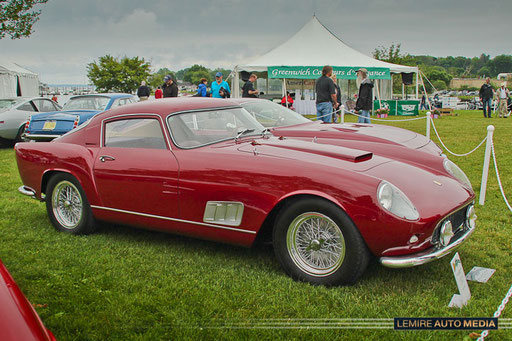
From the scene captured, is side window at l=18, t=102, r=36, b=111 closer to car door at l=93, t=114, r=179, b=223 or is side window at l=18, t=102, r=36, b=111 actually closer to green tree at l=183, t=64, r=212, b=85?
car door at l=93, t=114, r=179, b=223

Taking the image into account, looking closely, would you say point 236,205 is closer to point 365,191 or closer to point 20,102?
point 365,191

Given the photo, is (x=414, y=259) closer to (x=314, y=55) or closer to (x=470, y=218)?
(x=470, y=218)

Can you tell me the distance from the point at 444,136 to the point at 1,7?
16.8 metres

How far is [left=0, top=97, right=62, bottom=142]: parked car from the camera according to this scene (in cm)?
1180

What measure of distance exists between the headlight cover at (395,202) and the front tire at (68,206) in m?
2.89

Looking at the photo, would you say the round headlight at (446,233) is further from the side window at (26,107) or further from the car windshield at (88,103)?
the side window at (26,107)

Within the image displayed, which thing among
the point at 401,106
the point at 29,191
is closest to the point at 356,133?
the point at 29,191

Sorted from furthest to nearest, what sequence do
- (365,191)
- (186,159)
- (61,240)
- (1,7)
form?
1. (1,7)
2. (61,240)
3. (186,159)
4. (365,191)

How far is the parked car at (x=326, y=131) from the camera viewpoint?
19.4 ft

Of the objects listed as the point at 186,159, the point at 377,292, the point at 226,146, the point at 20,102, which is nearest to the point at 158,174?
the point at 186,159

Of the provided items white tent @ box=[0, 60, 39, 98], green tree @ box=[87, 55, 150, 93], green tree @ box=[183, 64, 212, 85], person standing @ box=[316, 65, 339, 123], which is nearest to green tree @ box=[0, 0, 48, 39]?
white tent @ box=[0, 60, 39, 98]

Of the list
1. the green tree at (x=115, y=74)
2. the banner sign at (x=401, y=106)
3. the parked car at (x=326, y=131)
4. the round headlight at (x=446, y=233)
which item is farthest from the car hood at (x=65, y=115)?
the green tree at (x=115, y=74)

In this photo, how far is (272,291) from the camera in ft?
10.9

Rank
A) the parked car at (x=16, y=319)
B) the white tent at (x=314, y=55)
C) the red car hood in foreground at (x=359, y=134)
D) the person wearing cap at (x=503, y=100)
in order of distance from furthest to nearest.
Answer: the white tent at (x=314, y=55) < the person wearing cap at (x=503, y=100) < the red car hood in foreground at (x=359, y=134) < the parked car at (x=16, y=319)
